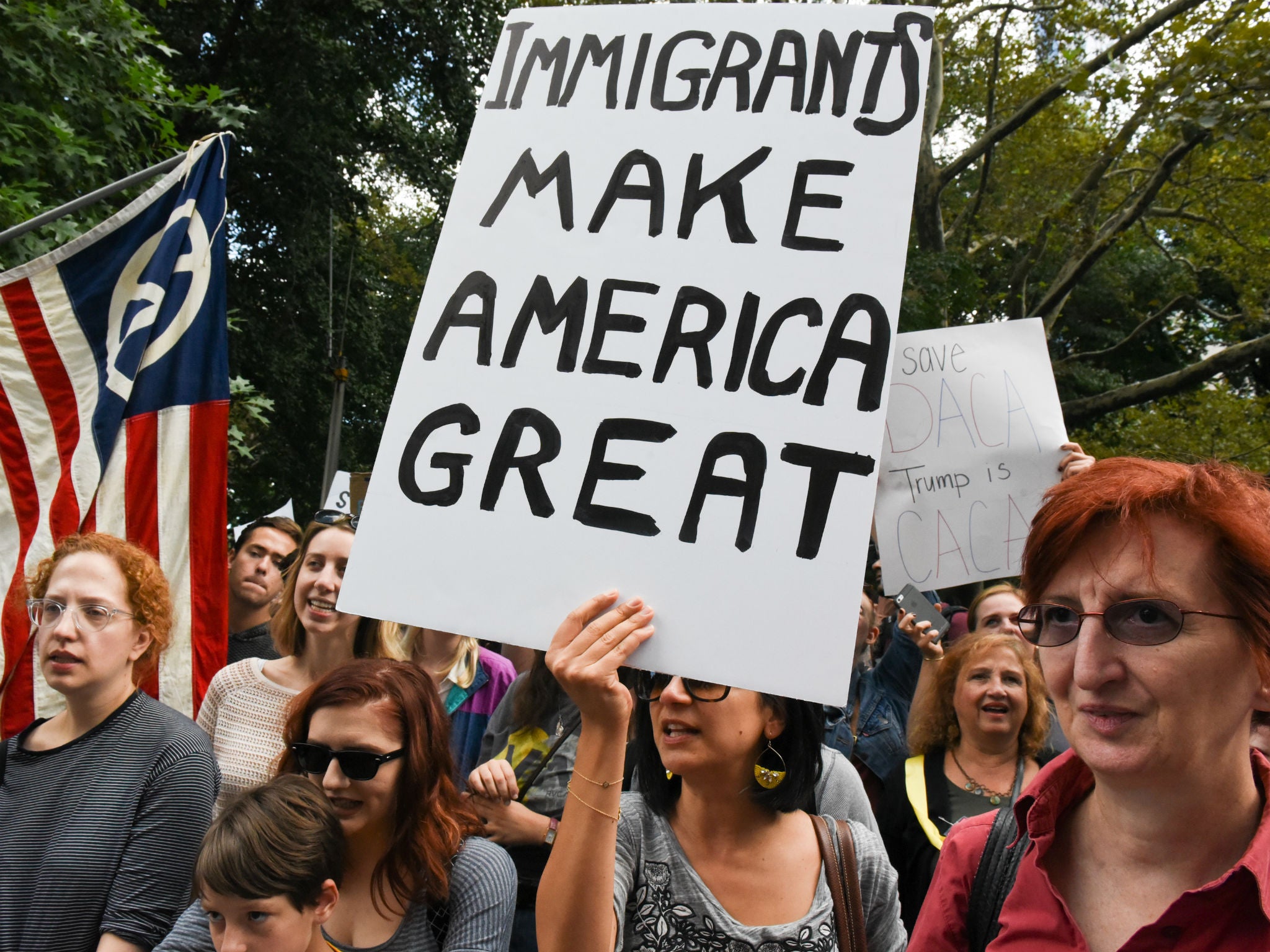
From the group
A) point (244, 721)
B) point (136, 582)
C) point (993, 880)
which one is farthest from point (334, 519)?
point (993, 880)

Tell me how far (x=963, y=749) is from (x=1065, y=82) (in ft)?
33.8

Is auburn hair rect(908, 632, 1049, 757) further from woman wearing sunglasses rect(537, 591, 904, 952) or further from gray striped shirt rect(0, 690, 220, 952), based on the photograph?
gray striped shirt rect(0, 690, 220, 952)

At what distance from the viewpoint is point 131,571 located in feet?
9.52

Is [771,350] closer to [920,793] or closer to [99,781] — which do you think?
[99,781]

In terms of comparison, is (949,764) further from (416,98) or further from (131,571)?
(416,98)

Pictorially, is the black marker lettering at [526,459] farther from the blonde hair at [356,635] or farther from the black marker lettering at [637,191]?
the blonde hair at [356,635]

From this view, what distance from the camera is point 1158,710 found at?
141 centimetres

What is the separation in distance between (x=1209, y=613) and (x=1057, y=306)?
12.5 meters

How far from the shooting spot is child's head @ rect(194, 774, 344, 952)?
2.11 m

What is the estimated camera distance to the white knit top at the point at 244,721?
3.01 metres

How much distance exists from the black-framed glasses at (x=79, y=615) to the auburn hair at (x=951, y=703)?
8.15 feet

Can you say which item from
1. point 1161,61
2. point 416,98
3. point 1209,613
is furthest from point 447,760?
point 416,98

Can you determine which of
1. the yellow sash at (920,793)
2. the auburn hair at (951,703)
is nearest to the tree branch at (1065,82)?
the auburn hair at (951,703)

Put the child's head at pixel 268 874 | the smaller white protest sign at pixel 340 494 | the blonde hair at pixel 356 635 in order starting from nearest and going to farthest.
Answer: the child's head at pixel 268 874
the blonde hair at pixel 356 635
the smaller white protest sign at pixel 340 494
